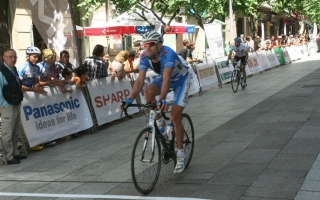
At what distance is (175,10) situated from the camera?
19641 millimetres

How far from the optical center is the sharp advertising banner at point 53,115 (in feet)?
28.6

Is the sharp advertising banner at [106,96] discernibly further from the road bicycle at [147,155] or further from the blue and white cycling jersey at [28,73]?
the road bicycle at [147,155]

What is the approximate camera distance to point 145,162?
5801 mm

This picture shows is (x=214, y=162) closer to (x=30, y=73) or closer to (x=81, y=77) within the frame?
(x=30, y=73)

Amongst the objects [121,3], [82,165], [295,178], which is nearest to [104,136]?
[82,165]

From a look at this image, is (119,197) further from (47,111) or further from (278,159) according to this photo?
(47,111)

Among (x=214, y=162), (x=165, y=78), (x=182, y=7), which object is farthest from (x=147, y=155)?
(x=182, y=7)

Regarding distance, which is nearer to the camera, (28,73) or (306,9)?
(28,73)

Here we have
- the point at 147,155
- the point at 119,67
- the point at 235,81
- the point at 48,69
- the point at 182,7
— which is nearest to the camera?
the point at 147,155

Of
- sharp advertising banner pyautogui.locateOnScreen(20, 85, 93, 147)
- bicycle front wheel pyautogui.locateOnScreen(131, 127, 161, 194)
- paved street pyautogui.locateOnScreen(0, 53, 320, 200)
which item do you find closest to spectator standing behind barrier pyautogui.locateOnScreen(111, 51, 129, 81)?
paved street pyautogui.locateOnScreen(0, 53, 320, 200)

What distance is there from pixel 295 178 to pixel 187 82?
6.04 ft

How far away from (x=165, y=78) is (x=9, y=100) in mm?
3183

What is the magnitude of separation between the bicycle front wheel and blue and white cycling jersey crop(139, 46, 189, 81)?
2.80 feet

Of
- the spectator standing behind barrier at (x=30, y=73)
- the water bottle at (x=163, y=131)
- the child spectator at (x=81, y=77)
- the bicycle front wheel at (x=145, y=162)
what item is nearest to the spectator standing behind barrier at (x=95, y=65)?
the child spectator at (x=81, y=77)
